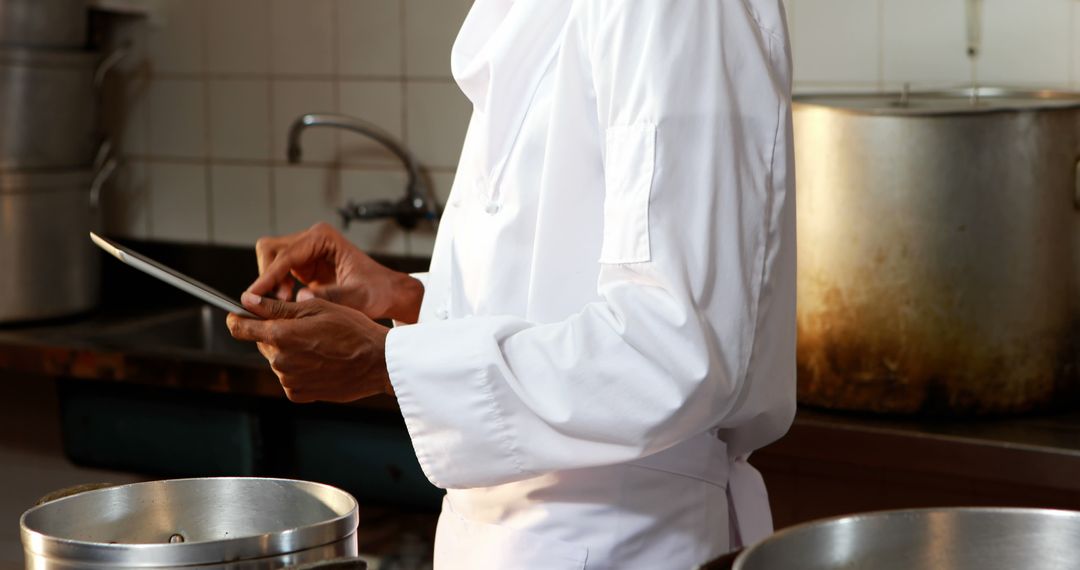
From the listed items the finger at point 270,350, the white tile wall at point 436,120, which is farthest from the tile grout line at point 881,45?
the finger at point 270,350

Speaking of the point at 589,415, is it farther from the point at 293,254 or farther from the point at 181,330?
the point at 181,330

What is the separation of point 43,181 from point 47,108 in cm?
14

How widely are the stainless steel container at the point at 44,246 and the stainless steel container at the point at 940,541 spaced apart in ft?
6.78

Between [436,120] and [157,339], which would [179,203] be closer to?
[157,339]

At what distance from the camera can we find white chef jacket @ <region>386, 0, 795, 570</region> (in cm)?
93

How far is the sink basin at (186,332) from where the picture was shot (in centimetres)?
252

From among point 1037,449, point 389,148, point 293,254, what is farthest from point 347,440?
point 1037,449

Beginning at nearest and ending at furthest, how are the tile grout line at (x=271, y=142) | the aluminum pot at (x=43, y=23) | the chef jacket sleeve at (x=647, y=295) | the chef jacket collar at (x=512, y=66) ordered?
1. the chef jacket sleeve at (x=647, y=295)
2. the chef jacket collar at (x=512, y=66)
3. the aluminum pot at (x=43, y=23)
4. the tile grout line at (x=271, y=142)

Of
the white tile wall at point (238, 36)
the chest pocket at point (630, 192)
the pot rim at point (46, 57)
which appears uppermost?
the white tile wall at point (238, 36)

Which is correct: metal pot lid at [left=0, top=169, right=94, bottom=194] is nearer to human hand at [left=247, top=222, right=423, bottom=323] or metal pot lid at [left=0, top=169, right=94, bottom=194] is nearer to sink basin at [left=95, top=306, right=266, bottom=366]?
sink basin at [left=95, top=306, right=266, bottom=366]

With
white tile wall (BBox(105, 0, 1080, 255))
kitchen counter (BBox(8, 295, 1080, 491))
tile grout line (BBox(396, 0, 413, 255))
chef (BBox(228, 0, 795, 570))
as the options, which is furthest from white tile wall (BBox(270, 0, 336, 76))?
chef (BBox(228, 0, 795, 570))

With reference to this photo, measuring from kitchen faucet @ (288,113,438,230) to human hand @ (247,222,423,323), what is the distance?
3.63 ft

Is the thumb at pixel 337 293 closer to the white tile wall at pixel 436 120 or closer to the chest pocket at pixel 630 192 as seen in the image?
the chest pocket at pixel 630 192

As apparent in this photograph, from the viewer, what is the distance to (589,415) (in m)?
0.93
